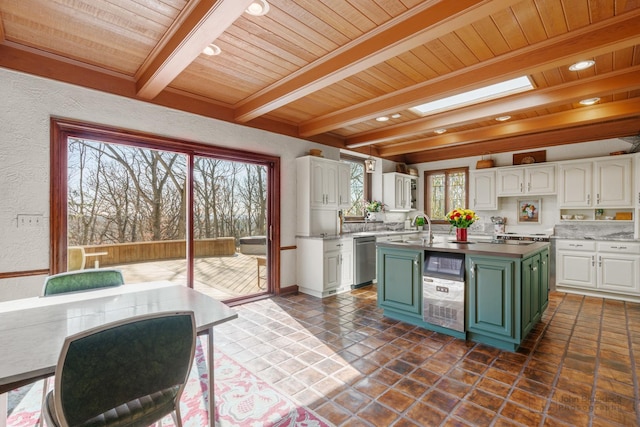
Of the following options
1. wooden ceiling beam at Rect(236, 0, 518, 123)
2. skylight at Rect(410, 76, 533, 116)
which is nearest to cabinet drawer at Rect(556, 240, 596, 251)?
skylight at Rect(410, 76, 533, 116)

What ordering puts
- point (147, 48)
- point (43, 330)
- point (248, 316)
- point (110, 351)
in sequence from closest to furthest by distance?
point (110, 351)
point (43, 330)
point (147, 48)
point (248, 316)

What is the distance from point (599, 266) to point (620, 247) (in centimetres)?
37

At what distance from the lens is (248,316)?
3787 millimetres

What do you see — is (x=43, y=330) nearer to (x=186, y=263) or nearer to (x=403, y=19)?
(x=186, y=263)

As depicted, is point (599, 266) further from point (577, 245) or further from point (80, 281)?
point (80, 281)

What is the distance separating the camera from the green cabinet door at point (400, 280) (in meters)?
Result: 3.42

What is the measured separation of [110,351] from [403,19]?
2594 millimetres

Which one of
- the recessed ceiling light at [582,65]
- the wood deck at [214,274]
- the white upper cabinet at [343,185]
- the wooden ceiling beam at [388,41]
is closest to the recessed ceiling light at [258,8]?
the wooden ceiling beam at [388,41]

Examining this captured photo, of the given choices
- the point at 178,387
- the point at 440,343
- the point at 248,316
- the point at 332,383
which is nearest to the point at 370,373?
the point at 332,383

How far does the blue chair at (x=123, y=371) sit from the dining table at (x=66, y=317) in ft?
0.46

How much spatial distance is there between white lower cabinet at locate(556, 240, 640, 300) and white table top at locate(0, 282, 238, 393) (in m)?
5.33

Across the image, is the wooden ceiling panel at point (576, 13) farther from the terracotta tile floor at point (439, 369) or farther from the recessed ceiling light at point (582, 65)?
the terracotta tile floor at point (439, 369)

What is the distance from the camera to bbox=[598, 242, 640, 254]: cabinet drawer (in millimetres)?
4293

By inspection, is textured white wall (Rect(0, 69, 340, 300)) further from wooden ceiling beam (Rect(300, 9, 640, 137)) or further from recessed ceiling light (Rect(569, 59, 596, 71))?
recessed ceiling light (Rect(569, 59, 596, 71))
